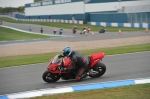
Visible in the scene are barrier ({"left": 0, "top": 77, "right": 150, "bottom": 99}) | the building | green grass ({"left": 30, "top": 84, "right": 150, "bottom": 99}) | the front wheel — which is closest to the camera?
green grass ({"left": 30, "top": 84, "right": 150, "bottom": 99})

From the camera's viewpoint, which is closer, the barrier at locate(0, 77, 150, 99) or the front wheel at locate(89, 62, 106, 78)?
the barrier at locate(0, 77, 150, 99)

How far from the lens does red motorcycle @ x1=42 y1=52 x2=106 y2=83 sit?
1094cm

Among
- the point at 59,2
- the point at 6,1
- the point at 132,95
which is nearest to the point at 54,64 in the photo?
the point at 6,1

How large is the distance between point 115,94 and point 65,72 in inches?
122

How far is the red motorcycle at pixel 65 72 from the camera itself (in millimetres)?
10938

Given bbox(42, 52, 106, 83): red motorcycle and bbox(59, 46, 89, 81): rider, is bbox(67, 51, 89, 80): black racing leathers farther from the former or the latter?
bbox(42, 52, 106, 83): red motorcycle

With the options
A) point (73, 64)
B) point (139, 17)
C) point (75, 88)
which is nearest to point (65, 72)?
point (73, 64)

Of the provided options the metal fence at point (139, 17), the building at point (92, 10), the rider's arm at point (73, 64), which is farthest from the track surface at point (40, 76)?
the building at point (92, 10)

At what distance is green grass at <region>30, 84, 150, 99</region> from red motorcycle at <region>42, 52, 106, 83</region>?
2.09m

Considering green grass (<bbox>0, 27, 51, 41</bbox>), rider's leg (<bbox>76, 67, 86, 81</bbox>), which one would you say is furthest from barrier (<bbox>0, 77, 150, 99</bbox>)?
green grass (<bbox>0, 27, 51, 41</bbox>)

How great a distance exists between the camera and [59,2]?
70.5 meters

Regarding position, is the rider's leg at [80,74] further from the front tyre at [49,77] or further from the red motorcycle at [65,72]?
the front tyre at [49,77]

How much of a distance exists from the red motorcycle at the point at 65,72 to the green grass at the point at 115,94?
2090mm

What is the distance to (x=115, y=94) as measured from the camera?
8.38 metres
